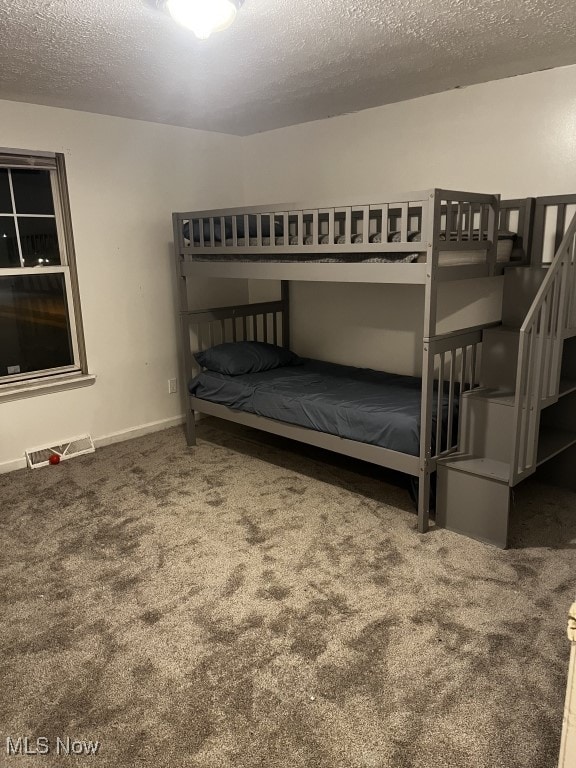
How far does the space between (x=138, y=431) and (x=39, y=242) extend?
150cm

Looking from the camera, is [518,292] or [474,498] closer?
[474,498]

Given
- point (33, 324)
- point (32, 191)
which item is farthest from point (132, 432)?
point (32, 191)

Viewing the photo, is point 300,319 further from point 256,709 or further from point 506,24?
point 256,709

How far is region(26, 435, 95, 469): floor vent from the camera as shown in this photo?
12.2 ft

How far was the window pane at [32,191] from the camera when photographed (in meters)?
3.58

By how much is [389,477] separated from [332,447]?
51 centimetres

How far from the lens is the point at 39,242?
12.2 ft

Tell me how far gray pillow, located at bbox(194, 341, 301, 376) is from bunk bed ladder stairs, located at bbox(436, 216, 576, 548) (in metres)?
1.56

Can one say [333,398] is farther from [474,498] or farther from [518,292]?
[518,292]

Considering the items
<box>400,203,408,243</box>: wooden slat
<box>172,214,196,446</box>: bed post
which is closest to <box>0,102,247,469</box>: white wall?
<box>172,214,196,446</box>: bed post

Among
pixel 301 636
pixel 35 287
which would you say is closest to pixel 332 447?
pixel 301 636

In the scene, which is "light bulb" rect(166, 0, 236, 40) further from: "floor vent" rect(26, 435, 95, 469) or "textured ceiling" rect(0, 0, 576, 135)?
"floor vent" rect(26, 435, 95, 469)

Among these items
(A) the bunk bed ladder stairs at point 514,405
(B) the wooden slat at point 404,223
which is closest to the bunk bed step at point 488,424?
(A) the bunk bed ladder stairs at point 514,405

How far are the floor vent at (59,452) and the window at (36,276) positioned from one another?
0.46m
